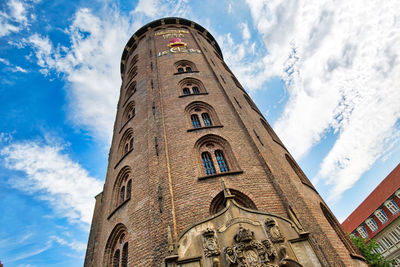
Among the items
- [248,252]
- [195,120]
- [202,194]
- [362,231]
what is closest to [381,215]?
[362,231]

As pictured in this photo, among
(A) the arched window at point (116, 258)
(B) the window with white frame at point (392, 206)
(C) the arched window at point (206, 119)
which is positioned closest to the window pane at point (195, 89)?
(C) the arched window at point (206, 119)

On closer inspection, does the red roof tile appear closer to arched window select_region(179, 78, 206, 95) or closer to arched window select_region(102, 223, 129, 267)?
arched window select_region(179, 78, 206, 95)

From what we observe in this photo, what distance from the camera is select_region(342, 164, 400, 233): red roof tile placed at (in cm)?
2991

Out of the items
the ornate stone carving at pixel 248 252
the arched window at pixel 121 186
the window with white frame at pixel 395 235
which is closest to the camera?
the ornate stone carving at pixel 248 252

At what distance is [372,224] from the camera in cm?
3152

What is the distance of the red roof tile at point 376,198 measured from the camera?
29.9 metres

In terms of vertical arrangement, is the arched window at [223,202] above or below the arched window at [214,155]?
below

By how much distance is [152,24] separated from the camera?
23203 mm

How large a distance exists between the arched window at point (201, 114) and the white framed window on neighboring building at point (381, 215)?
31.2 meters

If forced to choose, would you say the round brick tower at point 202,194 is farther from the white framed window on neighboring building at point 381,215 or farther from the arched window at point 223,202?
the white framed window on neighboring building at point 381,215

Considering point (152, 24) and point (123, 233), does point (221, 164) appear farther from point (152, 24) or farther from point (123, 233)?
point (152, 24)

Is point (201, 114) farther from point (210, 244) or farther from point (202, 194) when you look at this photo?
point (210, 244)

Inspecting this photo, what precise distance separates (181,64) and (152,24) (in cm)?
968

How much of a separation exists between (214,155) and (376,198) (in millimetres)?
34338
